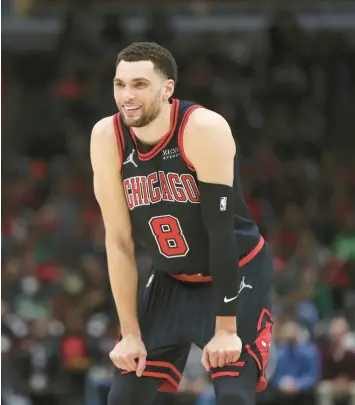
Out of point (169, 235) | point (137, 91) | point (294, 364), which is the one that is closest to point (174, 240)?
point (169, 235)

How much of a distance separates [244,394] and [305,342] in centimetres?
531

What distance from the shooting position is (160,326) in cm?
465

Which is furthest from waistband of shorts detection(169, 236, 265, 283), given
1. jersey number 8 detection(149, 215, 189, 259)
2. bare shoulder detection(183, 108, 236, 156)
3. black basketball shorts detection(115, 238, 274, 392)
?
bare shoulder detection(183, 108, 236, 156)

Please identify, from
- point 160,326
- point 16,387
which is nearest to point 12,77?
point 16,387

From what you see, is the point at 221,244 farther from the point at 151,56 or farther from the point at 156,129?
the point at 151,56

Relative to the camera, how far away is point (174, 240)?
4551 mm

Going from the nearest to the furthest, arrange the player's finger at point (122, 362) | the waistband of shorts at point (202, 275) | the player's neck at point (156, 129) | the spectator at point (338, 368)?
the player's neck at point (156, 129)
the player's finger at point (122, 362)
the waistband of shorts at point (202, 275)
the spectator at point (338, 368)

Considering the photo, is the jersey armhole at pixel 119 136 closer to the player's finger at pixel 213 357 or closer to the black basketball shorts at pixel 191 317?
the black basketball shorts at pixel 191 317

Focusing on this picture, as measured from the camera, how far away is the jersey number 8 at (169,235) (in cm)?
452

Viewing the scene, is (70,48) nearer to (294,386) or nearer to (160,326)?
(294,386)

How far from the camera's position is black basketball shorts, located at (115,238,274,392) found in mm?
4578

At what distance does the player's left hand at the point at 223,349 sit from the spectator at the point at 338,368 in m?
5.15

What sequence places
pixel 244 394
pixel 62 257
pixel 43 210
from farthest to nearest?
pixel 43 210 → pixel 62 257 → pixel 244 394

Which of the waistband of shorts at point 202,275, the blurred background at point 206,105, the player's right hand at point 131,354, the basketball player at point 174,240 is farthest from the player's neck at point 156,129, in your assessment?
the blurred background at point 206,105
